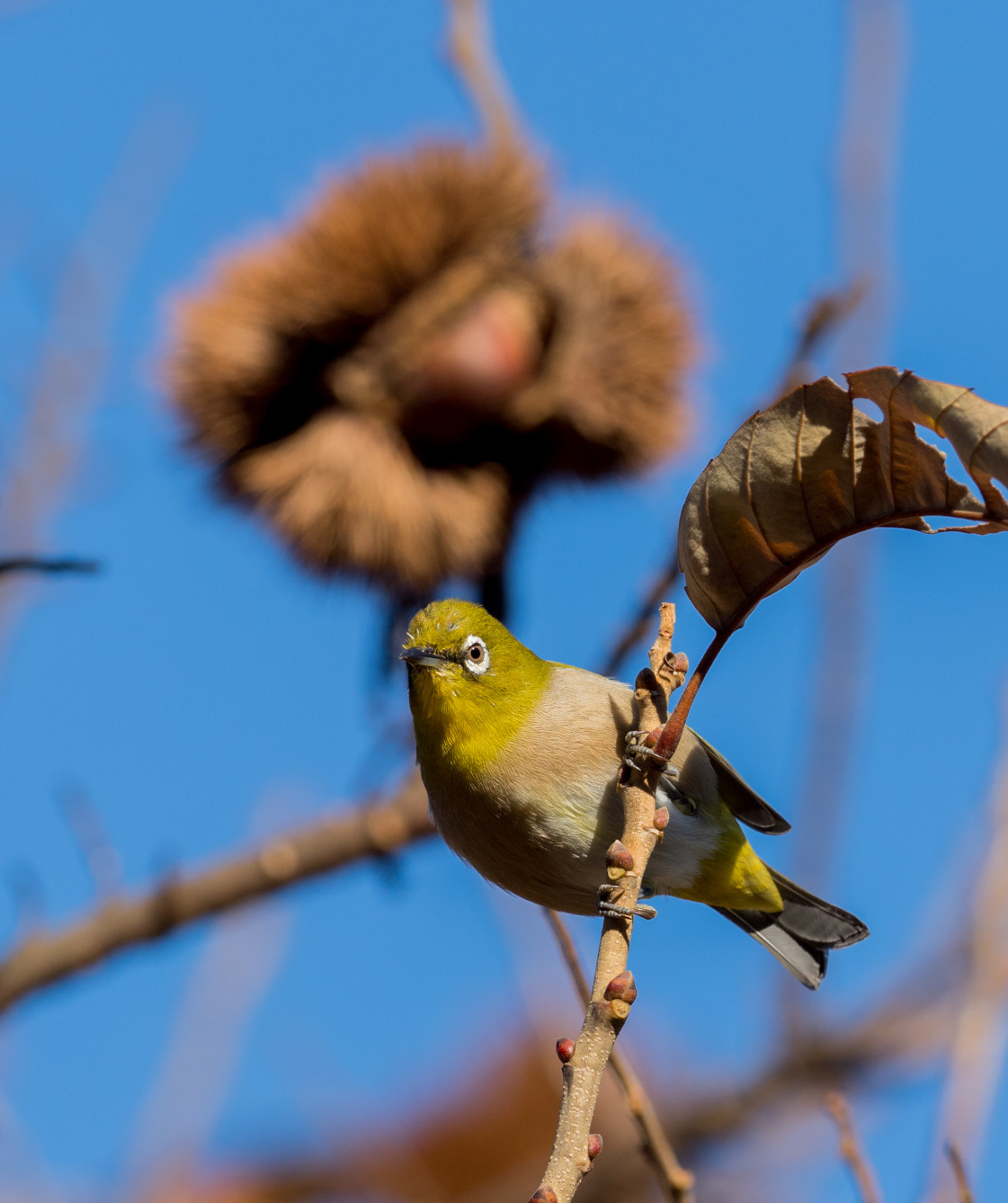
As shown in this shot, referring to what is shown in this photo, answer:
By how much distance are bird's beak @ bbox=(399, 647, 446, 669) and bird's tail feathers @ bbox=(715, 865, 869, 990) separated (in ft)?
3.03

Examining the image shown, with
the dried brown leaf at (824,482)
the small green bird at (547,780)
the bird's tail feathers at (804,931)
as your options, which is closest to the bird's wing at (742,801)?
the small green bird at (547,780)

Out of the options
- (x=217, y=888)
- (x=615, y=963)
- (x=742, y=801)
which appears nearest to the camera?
(x=615, y=963)

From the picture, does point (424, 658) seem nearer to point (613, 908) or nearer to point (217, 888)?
point (613, 908)

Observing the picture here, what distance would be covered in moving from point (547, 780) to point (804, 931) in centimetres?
100

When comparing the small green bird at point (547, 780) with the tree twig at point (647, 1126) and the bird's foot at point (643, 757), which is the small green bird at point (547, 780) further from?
the bird's foot at point (643, 757)

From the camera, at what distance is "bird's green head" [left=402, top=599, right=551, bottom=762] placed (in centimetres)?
252

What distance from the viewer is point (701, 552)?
5.57 ft

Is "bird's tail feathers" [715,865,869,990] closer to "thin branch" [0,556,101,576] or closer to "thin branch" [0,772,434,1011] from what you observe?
"thin branch" [0,772,434,1011]

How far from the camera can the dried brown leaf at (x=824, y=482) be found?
1.33 meters

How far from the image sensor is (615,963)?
1.49 m

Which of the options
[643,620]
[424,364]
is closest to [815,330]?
[643,620]

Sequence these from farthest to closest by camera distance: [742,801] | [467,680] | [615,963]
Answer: [742,801] < [467,680] < [615,963]

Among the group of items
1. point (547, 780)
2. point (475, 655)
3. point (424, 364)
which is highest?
point (424, 364)

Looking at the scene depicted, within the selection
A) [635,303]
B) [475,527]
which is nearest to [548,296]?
[635,303]
